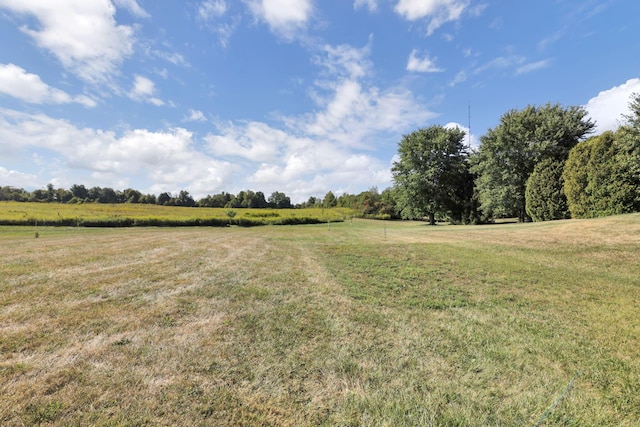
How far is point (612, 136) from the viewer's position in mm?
17547

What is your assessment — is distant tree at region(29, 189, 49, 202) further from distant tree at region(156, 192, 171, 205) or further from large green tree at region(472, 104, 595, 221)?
large green tree at region(472, 104, 595, 221)

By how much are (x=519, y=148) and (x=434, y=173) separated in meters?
8.48

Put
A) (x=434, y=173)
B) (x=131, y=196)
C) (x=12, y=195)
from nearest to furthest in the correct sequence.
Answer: (x=434, y=173)
(x=12, y=195)
(x=131, y=196)

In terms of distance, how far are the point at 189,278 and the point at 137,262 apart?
261 cm

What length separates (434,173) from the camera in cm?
3161

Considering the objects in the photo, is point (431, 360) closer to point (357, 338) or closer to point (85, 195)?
point (357, 338)

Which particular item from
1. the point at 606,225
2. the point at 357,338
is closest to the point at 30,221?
the point at 357,338

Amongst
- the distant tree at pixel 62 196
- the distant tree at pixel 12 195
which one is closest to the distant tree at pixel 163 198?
the distant tree at pixel 62 196

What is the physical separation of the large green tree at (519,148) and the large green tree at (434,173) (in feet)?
10.6

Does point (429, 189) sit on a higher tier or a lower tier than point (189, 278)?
higher

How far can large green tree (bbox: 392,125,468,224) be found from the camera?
105 ft

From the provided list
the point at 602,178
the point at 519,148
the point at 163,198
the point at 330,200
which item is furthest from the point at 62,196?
the point at 602,178

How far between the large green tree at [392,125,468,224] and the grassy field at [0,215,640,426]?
2590cm

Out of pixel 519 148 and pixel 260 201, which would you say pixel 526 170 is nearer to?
pixel 519 148
